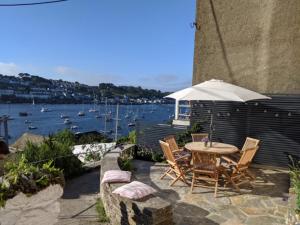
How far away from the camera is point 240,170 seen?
7.84m

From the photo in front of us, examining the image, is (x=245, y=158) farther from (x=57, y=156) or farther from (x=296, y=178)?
(x=57, y=156)

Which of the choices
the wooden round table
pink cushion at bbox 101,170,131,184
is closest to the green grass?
pink cushion at bbox 101,170,131,184

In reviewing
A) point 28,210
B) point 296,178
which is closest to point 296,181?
point 296,178

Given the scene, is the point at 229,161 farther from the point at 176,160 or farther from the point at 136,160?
the point at 136,160

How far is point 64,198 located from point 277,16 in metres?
8.67

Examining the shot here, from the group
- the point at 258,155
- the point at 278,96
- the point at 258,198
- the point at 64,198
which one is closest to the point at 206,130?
the point at 258,155

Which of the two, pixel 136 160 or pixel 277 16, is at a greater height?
pixel 277 16

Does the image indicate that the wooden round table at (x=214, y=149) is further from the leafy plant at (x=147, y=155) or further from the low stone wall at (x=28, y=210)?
the low stone wall at (x=28, y=210)

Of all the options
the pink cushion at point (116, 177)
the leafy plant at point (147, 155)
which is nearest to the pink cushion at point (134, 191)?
the pink cushion at point (116, 177)

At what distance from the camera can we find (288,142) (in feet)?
31.4

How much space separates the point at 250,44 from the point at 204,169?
5.27m

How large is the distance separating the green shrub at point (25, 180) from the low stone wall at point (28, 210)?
0.25 feet

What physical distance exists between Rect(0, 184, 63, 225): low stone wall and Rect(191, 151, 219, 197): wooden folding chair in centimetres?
423

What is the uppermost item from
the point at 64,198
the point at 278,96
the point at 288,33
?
the point at 288,33
